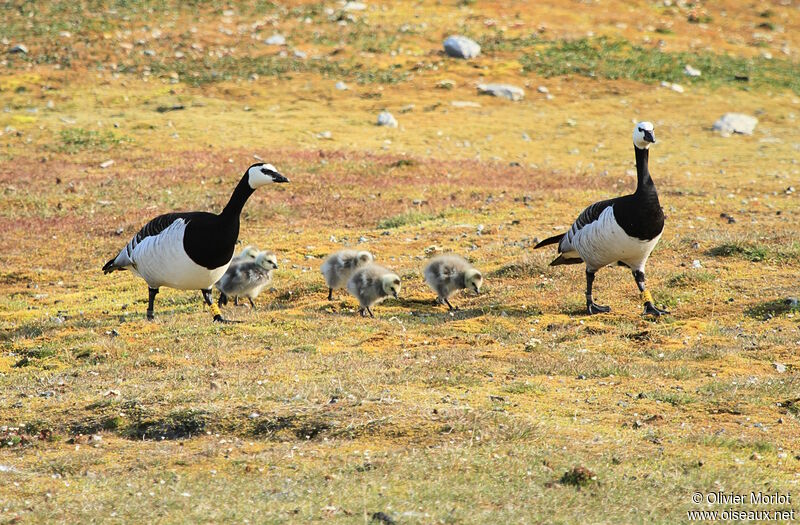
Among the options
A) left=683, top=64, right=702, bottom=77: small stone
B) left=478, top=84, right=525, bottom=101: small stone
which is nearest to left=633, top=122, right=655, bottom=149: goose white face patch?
left=478, top=84, right=525, bottom=101: small stone

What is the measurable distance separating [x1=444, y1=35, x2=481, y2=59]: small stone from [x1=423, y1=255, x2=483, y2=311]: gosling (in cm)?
2939

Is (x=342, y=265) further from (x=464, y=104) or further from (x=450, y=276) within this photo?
(x=464, y=104)

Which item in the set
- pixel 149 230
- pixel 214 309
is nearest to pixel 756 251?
pixel 214 309

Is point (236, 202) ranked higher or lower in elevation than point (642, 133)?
lower

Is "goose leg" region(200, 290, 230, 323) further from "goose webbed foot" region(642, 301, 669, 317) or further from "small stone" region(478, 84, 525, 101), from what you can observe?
"small stone" region(478, 84, 525, 101)

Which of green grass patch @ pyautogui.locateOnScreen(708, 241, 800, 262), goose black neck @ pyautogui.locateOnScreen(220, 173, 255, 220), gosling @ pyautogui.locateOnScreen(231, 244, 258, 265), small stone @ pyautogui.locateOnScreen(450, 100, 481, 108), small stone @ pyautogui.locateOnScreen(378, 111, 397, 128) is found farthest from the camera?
small stone @ pyautogui.locateOnScreen(450, 100, 481, 108)

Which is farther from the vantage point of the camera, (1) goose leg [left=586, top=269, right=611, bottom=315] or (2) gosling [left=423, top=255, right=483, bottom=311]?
(2) gosling [left=423, top=255, right=483, bottom=311]

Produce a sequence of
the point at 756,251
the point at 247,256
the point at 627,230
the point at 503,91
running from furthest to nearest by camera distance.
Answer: the point at 503,91
the point at 756,251
the point at 247,256
the point at 627,230

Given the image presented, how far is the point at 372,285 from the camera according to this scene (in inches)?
591

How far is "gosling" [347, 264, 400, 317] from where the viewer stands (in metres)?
15.0

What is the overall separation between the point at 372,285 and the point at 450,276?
1259mm

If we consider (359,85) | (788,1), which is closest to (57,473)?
(359,85)


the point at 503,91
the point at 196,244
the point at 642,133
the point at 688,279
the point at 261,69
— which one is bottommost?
the point at 503,91

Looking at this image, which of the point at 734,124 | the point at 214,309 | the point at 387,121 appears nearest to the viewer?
the point at 214,309
